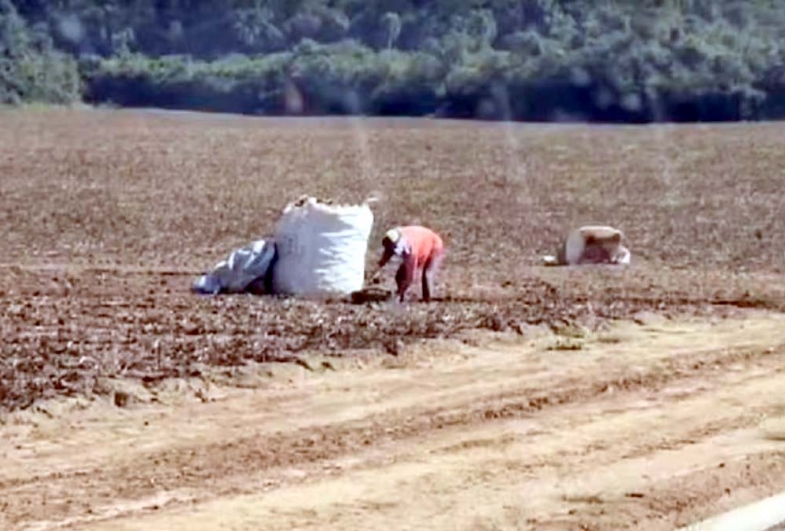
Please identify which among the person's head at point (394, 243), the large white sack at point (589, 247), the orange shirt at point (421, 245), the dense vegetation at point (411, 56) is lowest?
the dense vegetation at point (411, 56)

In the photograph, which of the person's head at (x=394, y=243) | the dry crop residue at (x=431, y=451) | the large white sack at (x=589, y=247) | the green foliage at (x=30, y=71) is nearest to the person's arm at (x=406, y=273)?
the person's head at (x=394, y=243)

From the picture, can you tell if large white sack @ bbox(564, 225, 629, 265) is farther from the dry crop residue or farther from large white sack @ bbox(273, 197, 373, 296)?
the dry crop residue

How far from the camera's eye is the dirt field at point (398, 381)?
33.8 ft

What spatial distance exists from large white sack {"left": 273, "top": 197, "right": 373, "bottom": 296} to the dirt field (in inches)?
26.3

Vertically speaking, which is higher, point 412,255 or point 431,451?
point 431,451

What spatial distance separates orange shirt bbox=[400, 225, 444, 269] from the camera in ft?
59.6

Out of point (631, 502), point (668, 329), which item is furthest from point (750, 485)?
point (668, 329)

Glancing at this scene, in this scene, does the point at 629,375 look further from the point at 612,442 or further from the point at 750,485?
the point at 750,485

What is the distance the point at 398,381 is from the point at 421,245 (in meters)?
4.20

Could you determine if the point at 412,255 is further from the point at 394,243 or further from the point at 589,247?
the point at 589,247

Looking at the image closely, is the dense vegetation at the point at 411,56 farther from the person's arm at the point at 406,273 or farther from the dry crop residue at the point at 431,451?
the dry crop residue at the point at 431,451

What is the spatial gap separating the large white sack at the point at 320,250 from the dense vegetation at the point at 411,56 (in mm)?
42947

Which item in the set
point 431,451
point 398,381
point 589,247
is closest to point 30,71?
point 589,247

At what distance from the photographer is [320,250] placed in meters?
18.6
